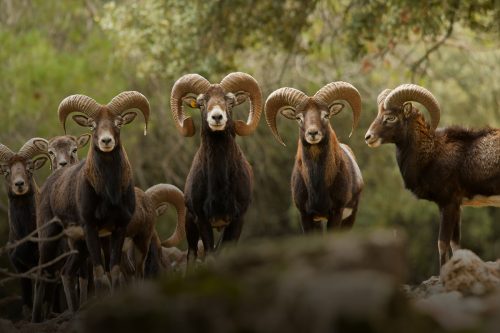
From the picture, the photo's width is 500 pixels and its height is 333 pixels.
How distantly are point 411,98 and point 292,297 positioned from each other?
11.1m

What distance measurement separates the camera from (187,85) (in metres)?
17.5

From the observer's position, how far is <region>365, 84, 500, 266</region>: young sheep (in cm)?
1692

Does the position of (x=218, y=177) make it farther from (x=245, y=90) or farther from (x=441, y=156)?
(x=441, y=156)

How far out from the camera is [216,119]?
15.9 m

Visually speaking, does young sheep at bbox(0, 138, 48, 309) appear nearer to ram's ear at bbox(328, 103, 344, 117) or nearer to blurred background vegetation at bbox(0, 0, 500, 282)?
ram's ear at bbox(328, 103, 344, 117)

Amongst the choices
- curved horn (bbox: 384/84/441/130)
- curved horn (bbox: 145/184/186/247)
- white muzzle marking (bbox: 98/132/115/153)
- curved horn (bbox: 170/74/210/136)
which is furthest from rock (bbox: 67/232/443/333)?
curved horn (bbox: 145/184/186/247)

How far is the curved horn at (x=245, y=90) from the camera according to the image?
56.7 ft

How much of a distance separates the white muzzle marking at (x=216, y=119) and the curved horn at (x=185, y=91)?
1219mm

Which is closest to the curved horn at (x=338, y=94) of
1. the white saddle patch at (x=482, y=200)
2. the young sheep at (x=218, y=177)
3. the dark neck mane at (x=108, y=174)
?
the young sheep at (x=218, y=177)

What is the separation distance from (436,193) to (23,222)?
253 inches

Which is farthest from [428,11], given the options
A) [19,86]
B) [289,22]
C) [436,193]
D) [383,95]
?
[19,86]

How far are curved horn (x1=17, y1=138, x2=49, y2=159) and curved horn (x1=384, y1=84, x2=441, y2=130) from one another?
562 cm

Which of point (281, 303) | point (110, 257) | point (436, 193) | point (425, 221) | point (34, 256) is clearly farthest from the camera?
point (425, 221)

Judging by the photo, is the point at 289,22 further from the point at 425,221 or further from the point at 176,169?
the point at 425,221
